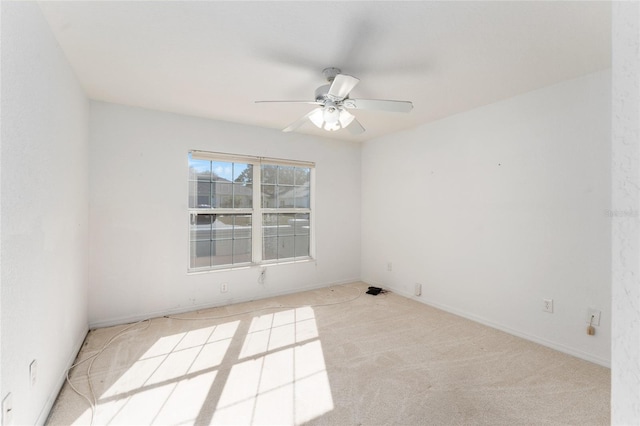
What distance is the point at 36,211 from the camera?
1.56m

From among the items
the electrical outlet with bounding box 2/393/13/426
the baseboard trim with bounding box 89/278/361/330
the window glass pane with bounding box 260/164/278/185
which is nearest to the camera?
the electrical outlet with bounding box 2/393/13/426

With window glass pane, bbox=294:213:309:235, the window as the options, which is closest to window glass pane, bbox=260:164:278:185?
the window

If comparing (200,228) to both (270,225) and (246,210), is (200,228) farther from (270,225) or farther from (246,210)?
(270,225)

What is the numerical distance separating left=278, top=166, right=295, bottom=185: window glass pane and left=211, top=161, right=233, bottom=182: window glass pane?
27.3 inches

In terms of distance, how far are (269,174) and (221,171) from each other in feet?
2.13

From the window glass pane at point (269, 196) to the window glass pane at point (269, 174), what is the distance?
0.23 ft

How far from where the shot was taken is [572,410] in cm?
176

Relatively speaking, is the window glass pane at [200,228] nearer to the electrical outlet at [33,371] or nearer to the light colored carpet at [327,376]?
the light colored carpet at [327,376]

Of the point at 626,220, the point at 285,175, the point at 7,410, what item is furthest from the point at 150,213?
the point at 626,220

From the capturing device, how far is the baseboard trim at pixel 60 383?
1639 mm

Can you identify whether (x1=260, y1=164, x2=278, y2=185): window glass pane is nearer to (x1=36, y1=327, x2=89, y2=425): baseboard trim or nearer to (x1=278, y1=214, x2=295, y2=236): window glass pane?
(x1=278, y1=214, x2=295, y2=236): window glass pane

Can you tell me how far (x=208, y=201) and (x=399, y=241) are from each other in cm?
259

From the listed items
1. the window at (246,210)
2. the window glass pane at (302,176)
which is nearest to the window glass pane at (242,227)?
the window at (246,210)

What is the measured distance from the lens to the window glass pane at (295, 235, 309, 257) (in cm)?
425
